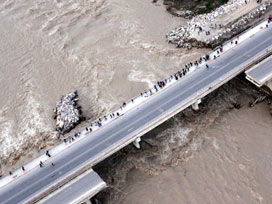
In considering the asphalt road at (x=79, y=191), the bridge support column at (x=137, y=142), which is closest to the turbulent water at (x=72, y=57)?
the bridge support column at (x=137, y=142)

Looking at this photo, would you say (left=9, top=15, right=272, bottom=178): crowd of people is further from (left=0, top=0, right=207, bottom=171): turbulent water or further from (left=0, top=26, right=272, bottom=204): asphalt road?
(left=0, top=0, right=207, bottom=171): turbulent water

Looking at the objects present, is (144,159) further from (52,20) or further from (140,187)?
(52,20)

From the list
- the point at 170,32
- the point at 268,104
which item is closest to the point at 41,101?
the point at 170,32

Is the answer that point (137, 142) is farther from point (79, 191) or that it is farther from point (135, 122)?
point (79, 191)

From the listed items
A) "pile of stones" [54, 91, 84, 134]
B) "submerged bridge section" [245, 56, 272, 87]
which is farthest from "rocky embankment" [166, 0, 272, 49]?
"pile of stones" [54, 91, 84, 134]

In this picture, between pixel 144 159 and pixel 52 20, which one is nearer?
pixel 144 159

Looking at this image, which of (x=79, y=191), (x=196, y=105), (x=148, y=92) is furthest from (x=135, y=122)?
(x=79, y=191)

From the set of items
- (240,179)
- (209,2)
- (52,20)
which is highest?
(52,20)
